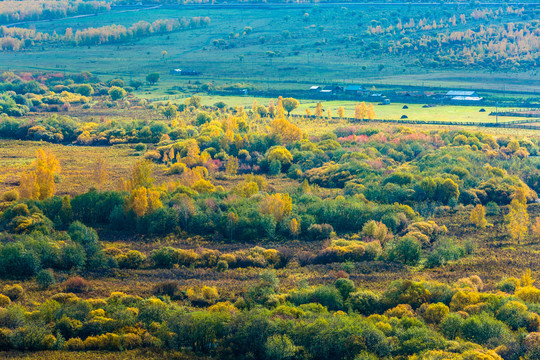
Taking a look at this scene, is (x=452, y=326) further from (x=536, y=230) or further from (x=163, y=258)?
(x=536, y=230)

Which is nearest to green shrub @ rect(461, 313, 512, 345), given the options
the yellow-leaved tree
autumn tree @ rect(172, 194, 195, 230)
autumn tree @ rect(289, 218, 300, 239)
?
autumn tree @ rect(289, 218, 300, 239)

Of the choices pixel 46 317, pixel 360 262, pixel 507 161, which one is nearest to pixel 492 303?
pixel 360 262

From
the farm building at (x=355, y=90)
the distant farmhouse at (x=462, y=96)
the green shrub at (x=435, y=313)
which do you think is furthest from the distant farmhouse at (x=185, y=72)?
the green shrub at (x=435, y=313)

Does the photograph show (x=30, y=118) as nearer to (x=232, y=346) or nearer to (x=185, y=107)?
(x=185, y=107)

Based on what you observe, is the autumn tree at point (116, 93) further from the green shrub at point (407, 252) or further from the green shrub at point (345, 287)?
the green shrub at point (345, 287)

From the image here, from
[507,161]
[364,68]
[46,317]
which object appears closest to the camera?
[46,317]

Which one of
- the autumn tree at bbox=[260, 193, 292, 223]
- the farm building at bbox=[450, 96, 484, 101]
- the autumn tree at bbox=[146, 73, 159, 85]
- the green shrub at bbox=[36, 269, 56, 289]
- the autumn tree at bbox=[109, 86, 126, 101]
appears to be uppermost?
the autumn tree at bbox=[146, 73, 159, 85]

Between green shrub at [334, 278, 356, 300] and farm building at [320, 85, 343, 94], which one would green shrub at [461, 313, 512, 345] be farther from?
farm building at [320, 85, 343, 94]
